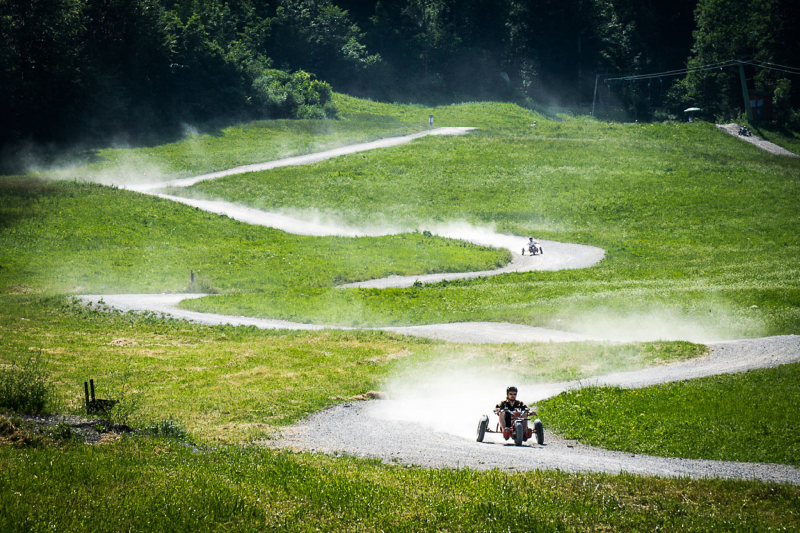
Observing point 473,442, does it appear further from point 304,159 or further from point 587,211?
point 304,159

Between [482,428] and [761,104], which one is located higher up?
[761,104]

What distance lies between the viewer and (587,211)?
67.1 meters

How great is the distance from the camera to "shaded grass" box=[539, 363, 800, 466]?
598 inches

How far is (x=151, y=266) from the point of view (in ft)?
148

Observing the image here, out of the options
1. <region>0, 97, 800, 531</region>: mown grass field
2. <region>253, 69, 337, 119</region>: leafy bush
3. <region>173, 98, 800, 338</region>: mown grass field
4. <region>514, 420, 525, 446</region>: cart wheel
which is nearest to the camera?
<region>0, 97, 800, 531</region>: mown grass field

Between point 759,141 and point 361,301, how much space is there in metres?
79.4

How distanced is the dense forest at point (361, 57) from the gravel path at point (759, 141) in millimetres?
10096

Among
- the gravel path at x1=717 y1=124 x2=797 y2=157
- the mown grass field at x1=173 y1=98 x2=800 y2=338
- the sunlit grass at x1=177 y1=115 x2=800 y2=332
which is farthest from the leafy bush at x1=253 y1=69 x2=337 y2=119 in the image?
the gravel path at x1=717 y1=124 x2=797 y2=157

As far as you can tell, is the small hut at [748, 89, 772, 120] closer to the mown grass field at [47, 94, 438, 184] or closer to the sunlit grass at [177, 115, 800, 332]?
the sunlit grass at [177, 115, 800, 332]

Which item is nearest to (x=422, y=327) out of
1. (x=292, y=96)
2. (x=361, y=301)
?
(x=361, y=301)

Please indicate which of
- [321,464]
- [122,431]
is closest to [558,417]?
[321,464]

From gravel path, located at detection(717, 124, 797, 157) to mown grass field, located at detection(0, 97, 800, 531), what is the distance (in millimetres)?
4655

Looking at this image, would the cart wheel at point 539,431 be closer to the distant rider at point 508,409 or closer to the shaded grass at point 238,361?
the distant rider at point 508,409

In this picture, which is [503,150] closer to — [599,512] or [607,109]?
[607,109]
